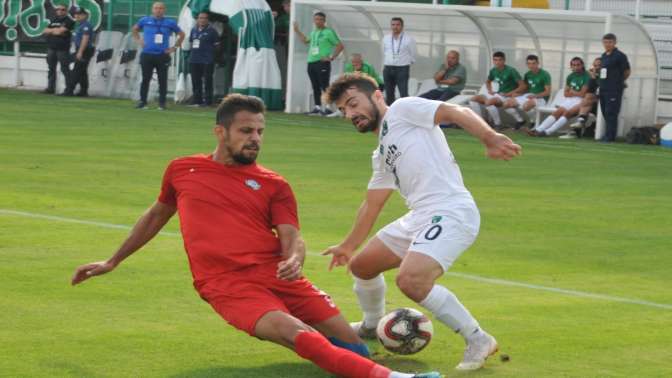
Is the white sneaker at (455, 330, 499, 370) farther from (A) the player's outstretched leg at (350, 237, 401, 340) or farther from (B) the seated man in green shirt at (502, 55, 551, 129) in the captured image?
(B) the seated man in green shirt at (502, 55, 551, 129)

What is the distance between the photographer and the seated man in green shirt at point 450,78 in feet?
100

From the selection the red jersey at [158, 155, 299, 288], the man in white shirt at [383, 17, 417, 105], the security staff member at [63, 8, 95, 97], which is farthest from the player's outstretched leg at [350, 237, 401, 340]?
the security staff member at [63, 8, 95, 97]

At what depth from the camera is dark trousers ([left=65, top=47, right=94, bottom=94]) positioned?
118 feet

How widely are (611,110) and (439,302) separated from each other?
2038cm

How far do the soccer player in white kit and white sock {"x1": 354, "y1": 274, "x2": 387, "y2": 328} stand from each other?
22 mm

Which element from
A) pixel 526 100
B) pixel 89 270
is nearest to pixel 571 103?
pixel 526 100

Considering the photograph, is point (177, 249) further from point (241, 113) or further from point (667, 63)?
point (667, 63)

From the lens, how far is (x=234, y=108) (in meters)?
7.77

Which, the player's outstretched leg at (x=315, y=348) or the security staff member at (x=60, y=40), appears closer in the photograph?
the player's outstretched leg at (x=315, y=348)

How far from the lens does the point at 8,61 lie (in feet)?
134

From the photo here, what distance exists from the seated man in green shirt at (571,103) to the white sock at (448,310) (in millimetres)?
20910

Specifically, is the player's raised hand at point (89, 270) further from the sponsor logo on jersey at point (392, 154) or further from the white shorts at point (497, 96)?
the white shorts at point (497, 96)

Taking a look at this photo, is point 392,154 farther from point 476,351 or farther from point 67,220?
point 67,220

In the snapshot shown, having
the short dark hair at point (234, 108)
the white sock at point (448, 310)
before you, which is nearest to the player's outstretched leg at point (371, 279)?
the white sock at point (448, 310)
